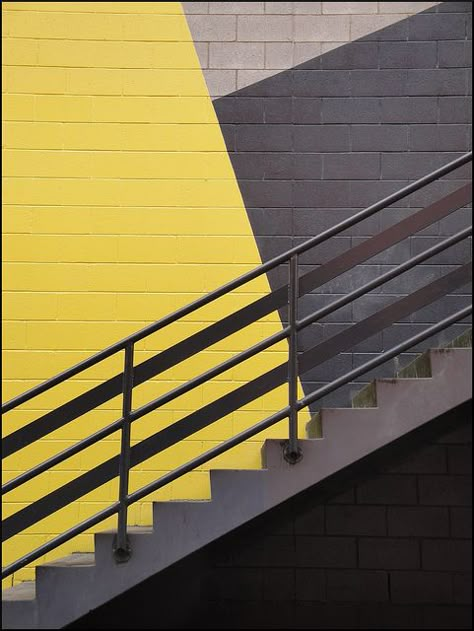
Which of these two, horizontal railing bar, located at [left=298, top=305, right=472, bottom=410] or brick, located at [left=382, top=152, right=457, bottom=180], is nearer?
horizontal railing bar, located at [left=298, top=305, right=472, bottom=410]

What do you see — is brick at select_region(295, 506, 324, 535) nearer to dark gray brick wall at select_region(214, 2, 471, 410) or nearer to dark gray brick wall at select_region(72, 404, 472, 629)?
dark gray brick wall at select_region(72, 404, 472, 629)

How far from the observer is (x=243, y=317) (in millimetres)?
3355

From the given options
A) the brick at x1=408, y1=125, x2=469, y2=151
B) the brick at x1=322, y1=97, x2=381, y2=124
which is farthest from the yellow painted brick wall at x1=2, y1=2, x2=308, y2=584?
the brick at x1=408, y1=125, x2=469, y2=151

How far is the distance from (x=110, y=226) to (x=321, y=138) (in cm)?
A: 148

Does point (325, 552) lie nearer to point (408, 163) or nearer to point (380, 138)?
point (408, 163)

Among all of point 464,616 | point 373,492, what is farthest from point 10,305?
point 464,616

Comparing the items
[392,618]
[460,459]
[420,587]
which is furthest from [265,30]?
[392,618]

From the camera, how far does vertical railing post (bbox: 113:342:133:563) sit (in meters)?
3.03

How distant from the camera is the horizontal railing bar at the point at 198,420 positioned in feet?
10.4

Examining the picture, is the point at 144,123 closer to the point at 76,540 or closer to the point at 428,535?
the point at 76,540

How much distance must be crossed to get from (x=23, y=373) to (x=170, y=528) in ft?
5.98

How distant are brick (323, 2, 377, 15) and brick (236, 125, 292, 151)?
2.79 feet

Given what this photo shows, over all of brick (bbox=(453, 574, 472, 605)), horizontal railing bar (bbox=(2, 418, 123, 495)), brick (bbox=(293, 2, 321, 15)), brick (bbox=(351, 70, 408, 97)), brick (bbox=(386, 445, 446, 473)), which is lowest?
brick (bbox=(453, 574, 472, 605))

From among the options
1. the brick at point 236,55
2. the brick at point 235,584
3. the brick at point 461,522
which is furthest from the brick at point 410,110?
the brick at point 235,584
